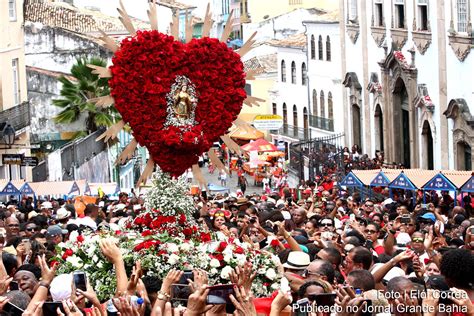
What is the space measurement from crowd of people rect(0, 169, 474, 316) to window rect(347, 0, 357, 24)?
30383mm

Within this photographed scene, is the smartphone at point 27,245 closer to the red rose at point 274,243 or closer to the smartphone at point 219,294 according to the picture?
the red rose at point 274,243

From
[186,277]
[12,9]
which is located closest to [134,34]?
[186,277]

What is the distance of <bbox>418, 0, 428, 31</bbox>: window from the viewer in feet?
143

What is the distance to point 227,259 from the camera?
45.6 ft

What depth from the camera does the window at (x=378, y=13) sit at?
1951 inches

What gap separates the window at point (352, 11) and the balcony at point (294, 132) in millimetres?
12054

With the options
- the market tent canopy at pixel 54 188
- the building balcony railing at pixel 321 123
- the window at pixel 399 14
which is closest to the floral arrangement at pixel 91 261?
the market tent canopy at pixel 54 188

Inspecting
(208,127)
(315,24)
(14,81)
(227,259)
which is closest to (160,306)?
(227,259)

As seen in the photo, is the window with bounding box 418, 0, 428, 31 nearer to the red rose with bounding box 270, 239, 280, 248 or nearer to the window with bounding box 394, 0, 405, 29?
the window with bounding box 394, 0, 405, 29

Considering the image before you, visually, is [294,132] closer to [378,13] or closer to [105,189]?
[378,13]

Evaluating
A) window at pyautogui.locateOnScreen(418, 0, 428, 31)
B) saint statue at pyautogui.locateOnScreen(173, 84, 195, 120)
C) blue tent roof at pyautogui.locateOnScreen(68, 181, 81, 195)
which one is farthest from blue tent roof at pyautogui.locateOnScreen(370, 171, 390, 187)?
window at pyautogui.locateOnScreen(418, 0, 428, 31)

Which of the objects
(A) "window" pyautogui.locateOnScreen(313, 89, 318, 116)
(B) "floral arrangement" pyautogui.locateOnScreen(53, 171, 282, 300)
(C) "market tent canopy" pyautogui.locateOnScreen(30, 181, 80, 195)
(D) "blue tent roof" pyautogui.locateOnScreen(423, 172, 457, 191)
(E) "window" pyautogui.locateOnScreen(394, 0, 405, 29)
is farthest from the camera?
(A) "window" pyautogui.locateOnScreen(313, 89, 318, 116)

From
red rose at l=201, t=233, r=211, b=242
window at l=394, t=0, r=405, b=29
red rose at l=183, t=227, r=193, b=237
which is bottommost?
red rose at l=201, t=233, r=211, b=242

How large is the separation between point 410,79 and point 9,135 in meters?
13.8
